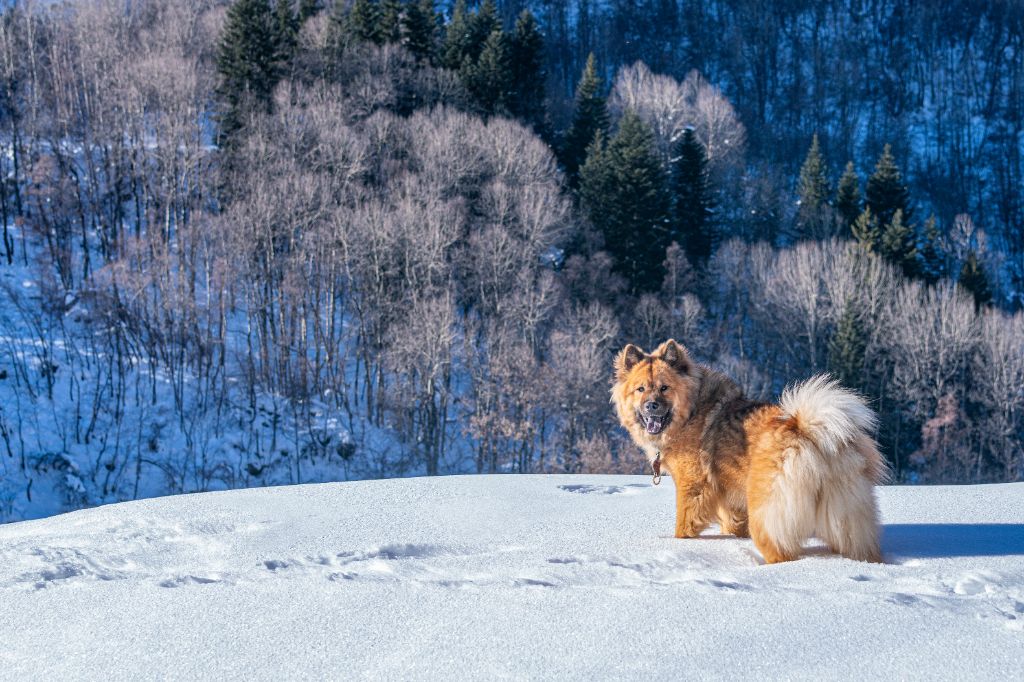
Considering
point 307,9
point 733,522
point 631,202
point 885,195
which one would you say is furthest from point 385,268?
point 733,522

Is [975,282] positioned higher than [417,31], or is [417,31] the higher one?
[417,31]

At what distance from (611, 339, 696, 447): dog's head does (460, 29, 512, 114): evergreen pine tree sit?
49.5 metres

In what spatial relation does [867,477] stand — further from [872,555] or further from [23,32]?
[23,32]

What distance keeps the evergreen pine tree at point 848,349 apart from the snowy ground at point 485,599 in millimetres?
37440

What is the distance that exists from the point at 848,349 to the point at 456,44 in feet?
104

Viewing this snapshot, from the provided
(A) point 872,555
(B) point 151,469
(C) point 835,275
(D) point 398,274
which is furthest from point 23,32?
(A) point 872,555

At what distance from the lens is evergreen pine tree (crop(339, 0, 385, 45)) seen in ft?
176

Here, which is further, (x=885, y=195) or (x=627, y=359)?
(x=885, y=195)

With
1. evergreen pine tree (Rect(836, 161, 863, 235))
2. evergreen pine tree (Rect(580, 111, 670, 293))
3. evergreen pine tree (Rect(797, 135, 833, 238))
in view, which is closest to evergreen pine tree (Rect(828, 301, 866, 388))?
evergreen pine tree (Rect(580, 111, 670, 293))

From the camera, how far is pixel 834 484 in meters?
5.28

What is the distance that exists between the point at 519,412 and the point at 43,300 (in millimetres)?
22399

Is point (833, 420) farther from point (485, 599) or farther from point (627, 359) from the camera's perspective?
point (485, 599)

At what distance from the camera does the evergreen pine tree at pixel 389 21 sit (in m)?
54.1

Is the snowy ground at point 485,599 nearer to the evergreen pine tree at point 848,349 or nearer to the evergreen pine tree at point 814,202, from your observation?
the evergreen pine tree at point 848,349
